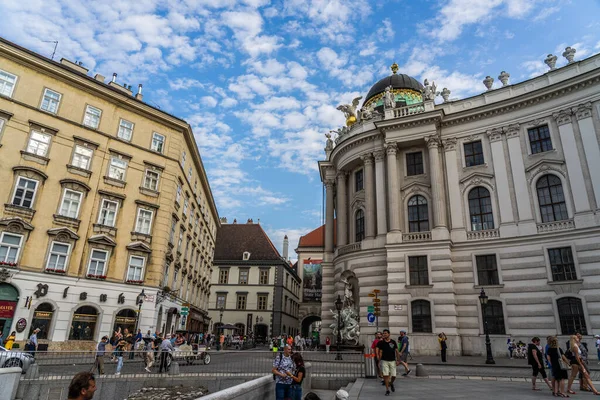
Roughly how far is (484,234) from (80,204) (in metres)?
27.3

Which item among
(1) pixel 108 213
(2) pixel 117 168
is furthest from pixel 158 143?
(1) pixel 108 213

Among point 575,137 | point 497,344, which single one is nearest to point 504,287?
point 497,344

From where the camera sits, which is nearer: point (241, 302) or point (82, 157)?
point (82, 157)

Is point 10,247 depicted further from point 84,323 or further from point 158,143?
point 158,143

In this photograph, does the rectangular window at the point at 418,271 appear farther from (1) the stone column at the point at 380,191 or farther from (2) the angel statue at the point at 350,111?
(2) the angel statue at the point at 350,111

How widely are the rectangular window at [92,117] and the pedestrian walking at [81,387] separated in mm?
25622

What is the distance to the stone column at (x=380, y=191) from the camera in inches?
1216

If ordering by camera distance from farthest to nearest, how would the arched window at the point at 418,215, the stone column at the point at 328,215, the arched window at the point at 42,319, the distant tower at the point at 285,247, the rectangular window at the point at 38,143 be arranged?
the distant tower at the point at 285,247 < the stone column at the point at 328,215 < the arched window at the point at 418,215 < the rectangular window at the point at 38,143 < the arched window at the point at 42,319

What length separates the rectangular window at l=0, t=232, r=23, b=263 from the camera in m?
21.4

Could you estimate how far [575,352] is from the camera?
1130 cm

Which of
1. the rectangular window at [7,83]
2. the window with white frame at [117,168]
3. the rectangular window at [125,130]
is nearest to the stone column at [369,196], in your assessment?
the rectangular window at [125,130]

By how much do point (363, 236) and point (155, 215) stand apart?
1689 centimetres

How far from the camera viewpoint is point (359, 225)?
3422 centimetres

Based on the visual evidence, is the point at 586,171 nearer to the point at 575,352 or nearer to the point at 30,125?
the point at 575,352
